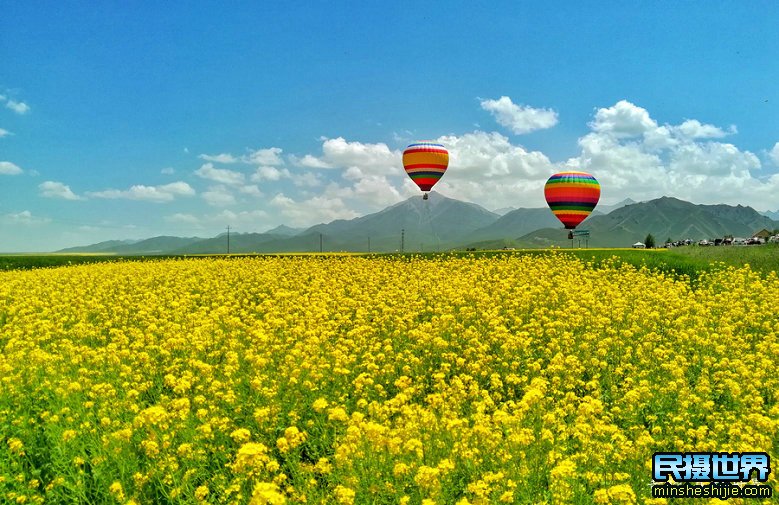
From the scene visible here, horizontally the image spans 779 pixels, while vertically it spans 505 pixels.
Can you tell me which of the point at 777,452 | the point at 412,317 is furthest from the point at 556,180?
the point at 777,452

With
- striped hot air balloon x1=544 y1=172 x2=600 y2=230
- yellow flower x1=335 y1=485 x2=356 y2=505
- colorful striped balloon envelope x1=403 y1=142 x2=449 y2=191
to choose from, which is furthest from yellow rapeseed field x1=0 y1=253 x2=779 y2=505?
colorful striped balloon envelope x1=403 y1=142 x2=449 y2=191

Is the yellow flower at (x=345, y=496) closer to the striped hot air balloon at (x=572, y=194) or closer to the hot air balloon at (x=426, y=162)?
the striped hot air balloon at (x=572, y=194)

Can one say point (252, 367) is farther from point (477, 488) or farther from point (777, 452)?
point (777, 452)

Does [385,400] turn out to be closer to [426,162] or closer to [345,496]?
[345,496]

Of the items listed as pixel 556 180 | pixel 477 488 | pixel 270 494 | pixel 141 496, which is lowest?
pixel 141 496

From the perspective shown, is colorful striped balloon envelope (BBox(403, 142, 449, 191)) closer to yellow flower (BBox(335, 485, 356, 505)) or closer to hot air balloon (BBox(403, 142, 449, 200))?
hot air balloon (BBox(403, 142, 449, 200))

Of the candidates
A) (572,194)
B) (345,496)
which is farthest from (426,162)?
(345,496)
